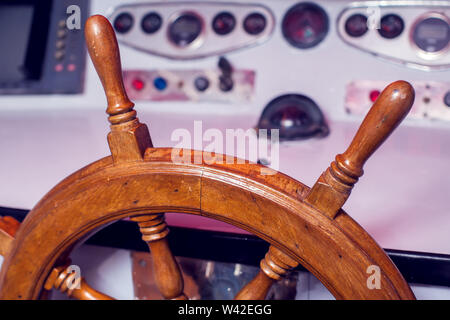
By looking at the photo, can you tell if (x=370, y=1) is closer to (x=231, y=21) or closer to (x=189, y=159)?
(x=231, y=21)

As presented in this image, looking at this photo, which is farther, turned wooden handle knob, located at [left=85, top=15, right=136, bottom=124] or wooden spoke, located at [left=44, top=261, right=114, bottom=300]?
wooden spoke, located at [left=44, top=261, right=114, bottom=300]

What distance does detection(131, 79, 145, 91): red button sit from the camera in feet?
4.13

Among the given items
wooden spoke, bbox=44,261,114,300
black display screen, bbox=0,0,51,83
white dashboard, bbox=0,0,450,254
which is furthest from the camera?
black display screen, bbox=0,0,51,83

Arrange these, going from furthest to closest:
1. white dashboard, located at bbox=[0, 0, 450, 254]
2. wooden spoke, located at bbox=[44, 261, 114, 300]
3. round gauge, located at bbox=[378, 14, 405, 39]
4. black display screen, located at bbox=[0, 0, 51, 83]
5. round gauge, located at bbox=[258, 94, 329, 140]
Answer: black display screen, located at bbox=[0, 0, 51, 83] < round gauge, located at bbox=[378, 14, 405, 39] < round gauge, located at bbox=[258, 94, 329, 140] < white dashboard, located at bbox=[0, 0, 450, 254] < wooden spoke, located at bbox=[44, 261, 114, 300]

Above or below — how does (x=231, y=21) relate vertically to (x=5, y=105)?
above

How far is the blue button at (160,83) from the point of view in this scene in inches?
48.7

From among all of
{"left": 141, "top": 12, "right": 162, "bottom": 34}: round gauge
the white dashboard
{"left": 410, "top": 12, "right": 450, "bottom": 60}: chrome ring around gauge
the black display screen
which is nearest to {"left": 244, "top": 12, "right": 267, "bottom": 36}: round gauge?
the white dashboard

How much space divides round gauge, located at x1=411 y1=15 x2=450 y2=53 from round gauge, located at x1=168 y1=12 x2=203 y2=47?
1.98 feet

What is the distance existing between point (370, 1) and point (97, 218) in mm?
955

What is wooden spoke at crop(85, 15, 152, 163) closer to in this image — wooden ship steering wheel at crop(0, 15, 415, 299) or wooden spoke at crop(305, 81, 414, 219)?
wooden ship steering wheel at crop(0, 15, 415, 299)

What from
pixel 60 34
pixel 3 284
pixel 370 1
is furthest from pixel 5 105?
pixel 370 1

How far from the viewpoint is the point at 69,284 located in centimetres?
61
